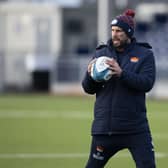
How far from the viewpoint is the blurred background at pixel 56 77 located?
14.8 meters

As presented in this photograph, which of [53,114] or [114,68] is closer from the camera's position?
[114,68]

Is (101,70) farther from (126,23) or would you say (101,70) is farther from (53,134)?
(53,134)

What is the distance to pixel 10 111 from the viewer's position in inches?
942

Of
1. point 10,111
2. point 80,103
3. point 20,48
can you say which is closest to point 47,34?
point 20,48

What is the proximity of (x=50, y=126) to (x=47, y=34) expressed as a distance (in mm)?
21751

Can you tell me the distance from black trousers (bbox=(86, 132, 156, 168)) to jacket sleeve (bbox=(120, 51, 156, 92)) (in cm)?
49

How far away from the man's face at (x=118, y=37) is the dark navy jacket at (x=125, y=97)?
96 millimetres

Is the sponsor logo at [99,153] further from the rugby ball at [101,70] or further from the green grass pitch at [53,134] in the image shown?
the green grass pitch at [53,134]

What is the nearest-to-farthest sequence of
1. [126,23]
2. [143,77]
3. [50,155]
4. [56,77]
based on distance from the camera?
1. [143,77]
2. [126,23]
3. [50,155]
4. [56,77]

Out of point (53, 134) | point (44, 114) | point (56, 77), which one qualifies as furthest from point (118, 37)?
point (56, 77)

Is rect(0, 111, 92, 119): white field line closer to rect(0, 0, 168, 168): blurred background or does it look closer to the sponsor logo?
rect(0, 0, 168, 168): blurred background

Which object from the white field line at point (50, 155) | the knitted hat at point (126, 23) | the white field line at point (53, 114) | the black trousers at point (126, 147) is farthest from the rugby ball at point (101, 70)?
the white field line at point (53, 114)

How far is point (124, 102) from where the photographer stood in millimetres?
8336

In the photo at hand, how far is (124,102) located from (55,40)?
1290 inches
